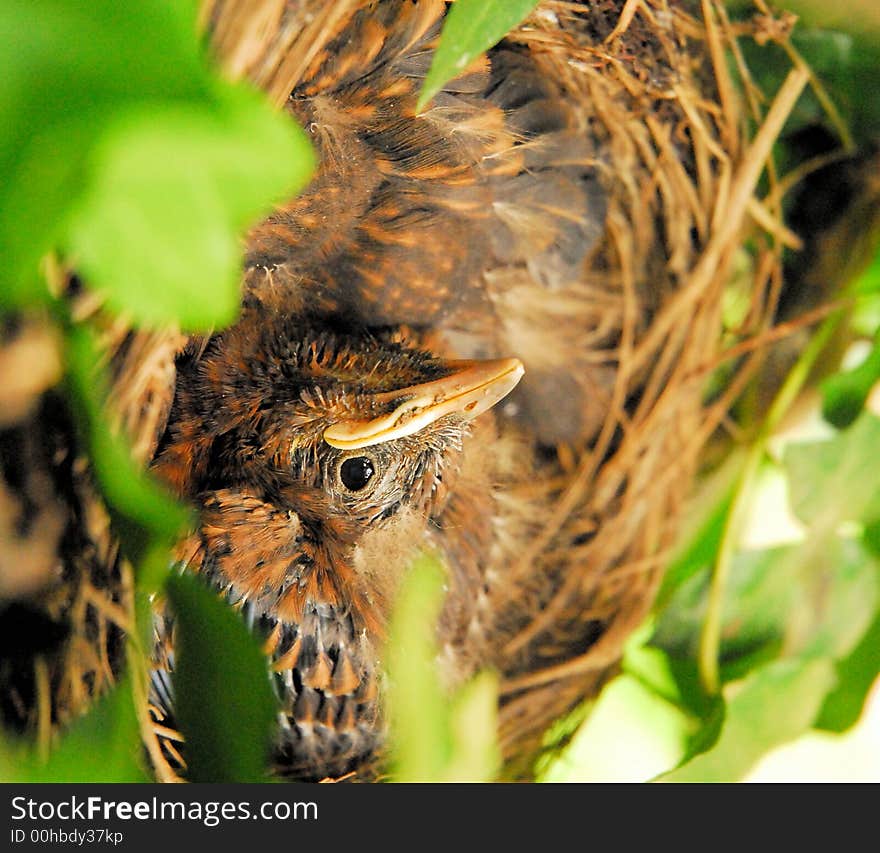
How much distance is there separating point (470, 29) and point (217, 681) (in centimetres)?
40

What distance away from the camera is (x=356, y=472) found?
0.81m

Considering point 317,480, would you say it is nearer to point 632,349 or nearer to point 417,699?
point 417,699

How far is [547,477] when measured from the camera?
3.47 ft

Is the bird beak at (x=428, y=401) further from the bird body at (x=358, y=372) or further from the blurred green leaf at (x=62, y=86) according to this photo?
the blurred green leaf at (x=62, y=86)

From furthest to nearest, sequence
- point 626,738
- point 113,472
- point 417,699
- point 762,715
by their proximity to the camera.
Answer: point 626,738
point 762,715
point 417,699
point 113,472

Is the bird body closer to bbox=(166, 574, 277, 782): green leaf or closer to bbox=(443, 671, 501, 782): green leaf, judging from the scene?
bbox=(443, 671, 501, 782): green leaf

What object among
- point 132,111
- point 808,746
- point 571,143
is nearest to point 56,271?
point 132,111

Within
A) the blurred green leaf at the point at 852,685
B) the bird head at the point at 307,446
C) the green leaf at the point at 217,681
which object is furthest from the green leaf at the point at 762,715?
the green leaf at the point at 217,681

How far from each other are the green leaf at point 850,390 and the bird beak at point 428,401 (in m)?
0.41

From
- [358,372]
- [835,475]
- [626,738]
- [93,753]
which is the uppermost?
[358,372]

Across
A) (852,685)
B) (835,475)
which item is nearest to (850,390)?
(835,475)

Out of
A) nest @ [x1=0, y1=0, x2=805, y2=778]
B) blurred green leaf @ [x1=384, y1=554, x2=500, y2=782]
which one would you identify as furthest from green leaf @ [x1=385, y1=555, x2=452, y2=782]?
nest @ [x1=0, y1=0, x2=805, y2=778]

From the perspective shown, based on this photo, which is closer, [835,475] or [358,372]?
[358,372]

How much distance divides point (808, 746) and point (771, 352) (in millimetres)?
491
